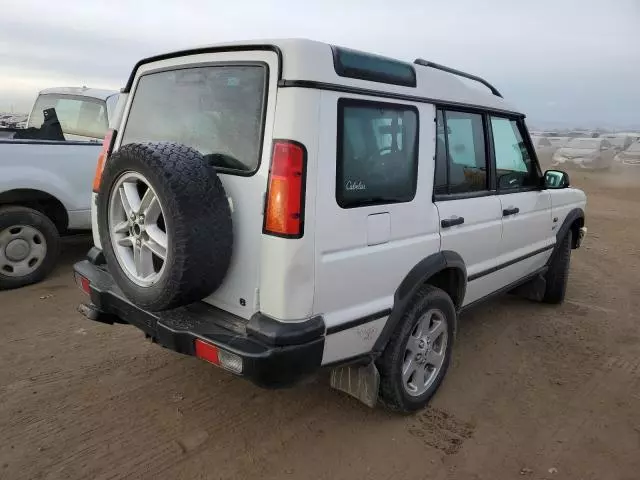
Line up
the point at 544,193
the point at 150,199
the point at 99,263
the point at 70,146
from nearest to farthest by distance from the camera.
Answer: the point at 150,199 < the point at 99,263 < the point at 544,193 < the point at 70,146

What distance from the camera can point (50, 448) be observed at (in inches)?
105

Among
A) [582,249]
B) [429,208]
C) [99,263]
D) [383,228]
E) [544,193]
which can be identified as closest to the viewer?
[383,228]

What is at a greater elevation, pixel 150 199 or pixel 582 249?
pixel 150 199

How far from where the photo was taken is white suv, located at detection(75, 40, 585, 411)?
223cm

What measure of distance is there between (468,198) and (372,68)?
1.19m

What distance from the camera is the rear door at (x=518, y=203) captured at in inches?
148

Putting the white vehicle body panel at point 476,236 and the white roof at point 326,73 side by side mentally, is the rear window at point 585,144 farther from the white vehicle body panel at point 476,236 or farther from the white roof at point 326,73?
the white roof at point 326,73

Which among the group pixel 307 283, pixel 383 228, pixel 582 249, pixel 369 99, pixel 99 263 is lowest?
pixel 582 249

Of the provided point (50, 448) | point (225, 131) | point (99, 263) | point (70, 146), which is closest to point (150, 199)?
point (225, 131)

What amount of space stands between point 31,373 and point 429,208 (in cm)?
275

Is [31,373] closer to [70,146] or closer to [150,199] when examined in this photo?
[150,199]

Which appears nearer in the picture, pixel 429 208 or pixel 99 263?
pixel 429 208

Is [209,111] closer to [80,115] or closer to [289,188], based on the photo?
[289,188]

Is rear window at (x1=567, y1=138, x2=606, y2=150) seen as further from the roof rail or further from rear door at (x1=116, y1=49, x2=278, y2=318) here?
rear door at (x1=116, y1=49, x2=278, y2=318)
